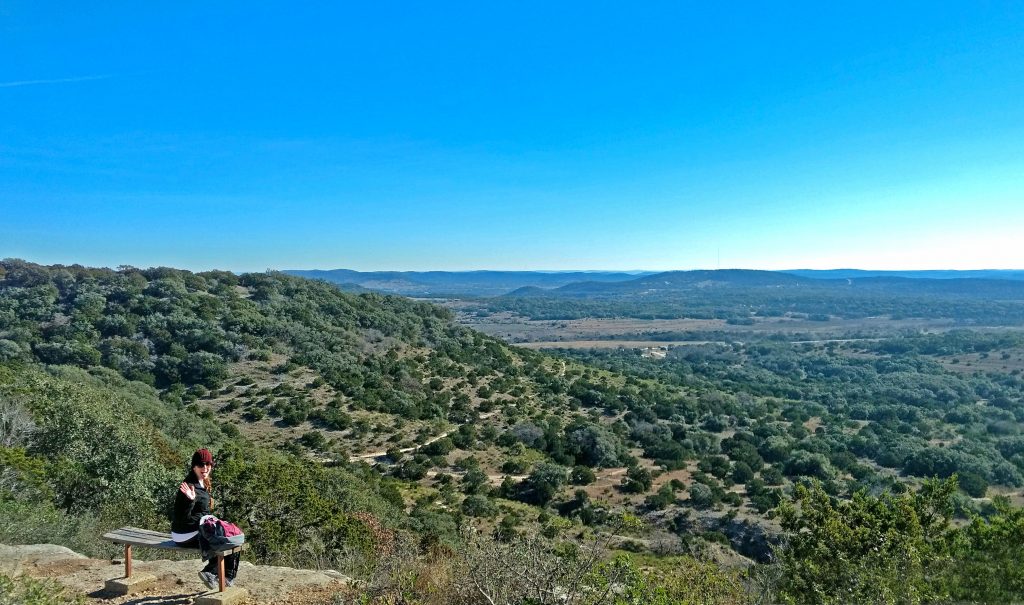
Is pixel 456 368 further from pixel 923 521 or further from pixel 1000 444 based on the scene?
pixel 1000 444

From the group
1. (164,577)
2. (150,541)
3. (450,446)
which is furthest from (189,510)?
(450,446)

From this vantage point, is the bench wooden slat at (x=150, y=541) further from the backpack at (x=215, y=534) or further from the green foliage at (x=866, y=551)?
the green foliage at (x=866, y=551)

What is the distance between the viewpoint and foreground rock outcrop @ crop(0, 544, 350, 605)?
568 centimetres

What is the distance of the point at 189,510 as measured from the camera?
17.0 ft

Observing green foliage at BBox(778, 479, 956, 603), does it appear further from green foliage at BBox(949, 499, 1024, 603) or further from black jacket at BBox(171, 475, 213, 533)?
black jacket at BBox(171, 475, 213, 533)

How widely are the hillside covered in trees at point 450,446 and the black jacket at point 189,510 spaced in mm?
1866

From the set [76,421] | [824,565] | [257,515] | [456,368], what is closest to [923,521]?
[824,565]

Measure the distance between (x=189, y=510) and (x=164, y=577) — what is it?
163 cm

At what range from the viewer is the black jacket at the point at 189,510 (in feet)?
17.0

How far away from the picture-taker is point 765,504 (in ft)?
74.0

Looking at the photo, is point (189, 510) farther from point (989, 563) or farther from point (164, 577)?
point (989, 563)

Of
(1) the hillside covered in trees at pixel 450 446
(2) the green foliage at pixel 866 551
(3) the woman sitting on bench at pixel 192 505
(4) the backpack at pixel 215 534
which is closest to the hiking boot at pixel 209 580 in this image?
(3) the woman sitting on bench at pixel 192 505

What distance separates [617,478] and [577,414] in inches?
319

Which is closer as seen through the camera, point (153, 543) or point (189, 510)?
point (189, 510)
